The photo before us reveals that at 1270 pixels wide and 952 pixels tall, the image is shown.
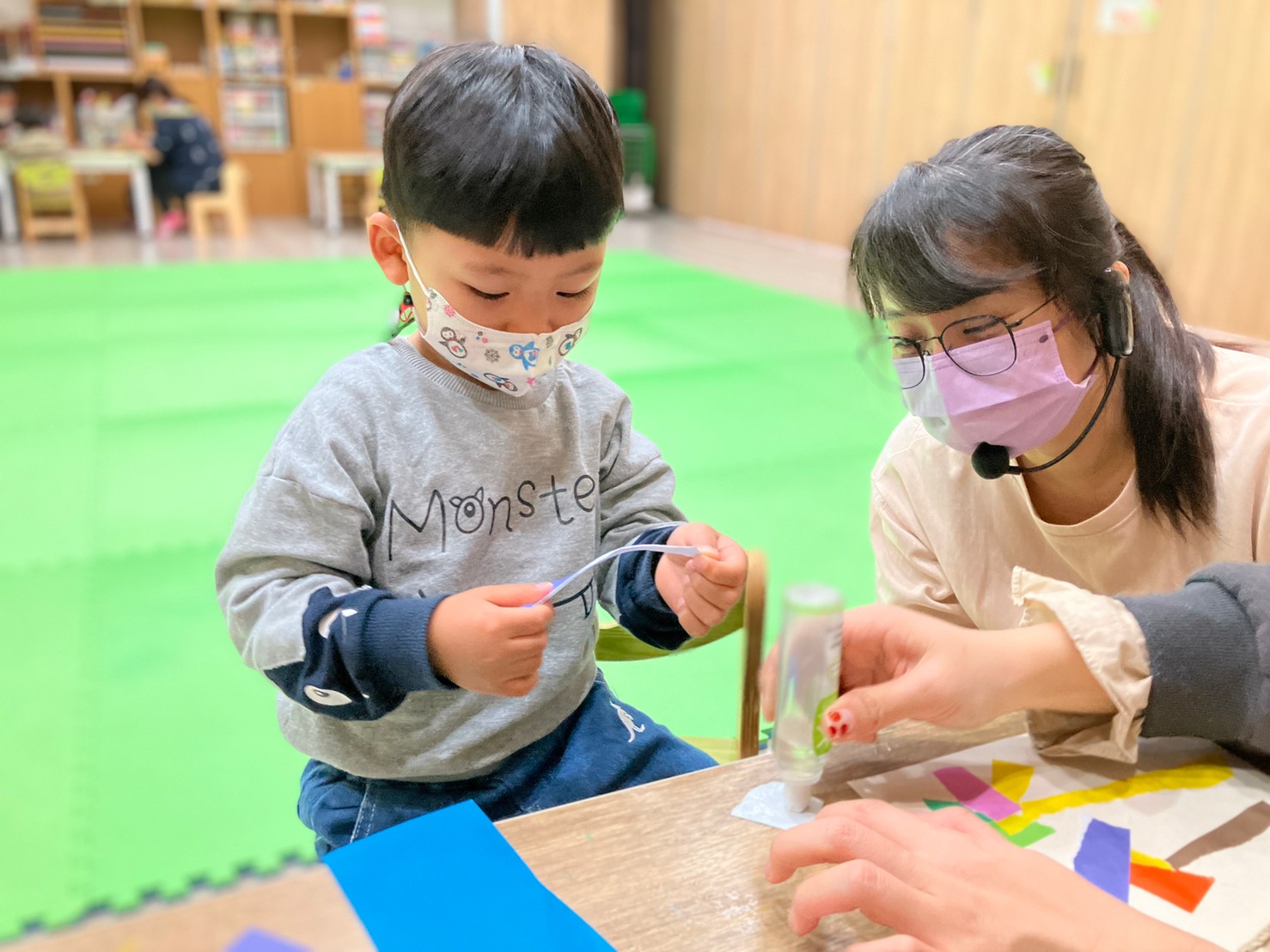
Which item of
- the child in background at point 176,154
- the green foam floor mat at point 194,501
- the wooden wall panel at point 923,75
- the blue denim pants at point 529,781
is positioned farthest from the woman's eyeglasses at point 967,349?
the child in background at point 176,154

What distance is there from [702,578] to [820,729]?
300 millimetres

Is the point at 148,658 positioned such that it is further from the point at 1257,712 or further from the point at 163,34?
the point at 163,34

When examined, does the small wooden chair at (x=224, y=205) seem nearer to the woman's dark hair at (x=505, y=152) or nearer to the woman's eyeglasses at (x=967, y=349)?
the woman's dark hair at (x=505, y=152)

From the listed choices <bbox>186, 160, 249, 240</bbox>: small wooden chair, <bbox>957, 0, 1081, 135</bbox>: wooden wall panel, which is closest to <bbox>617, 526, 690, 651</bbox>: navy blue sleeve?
<bbox>957, 0, 1081, 135</bbox>: wooden wall panel

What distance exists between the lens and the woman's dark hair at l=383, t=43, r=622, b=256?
99 centimetres

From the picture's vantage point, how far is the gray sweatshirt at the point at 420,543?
38.4 inches

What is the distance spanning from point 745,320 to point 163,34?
686 centimetres

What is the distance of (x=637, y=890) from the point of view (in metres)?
0.75

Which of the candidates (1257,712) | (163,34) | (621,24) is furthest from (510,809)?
(621,24)

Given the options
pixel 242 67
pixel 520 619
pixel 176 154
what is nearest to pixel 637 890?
pixel 520 619

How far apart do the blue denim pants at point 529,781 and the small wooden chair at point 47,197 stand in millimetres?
8067

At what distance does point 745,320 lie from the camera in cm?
567

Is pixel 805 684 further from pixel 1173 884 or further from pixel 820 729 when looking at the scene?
pixel 1173 884

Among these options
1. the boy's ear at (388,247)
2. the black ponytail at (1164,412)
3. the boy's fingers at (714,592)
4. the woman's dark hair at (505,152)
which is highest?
the woman's dark hair at (505,152)
